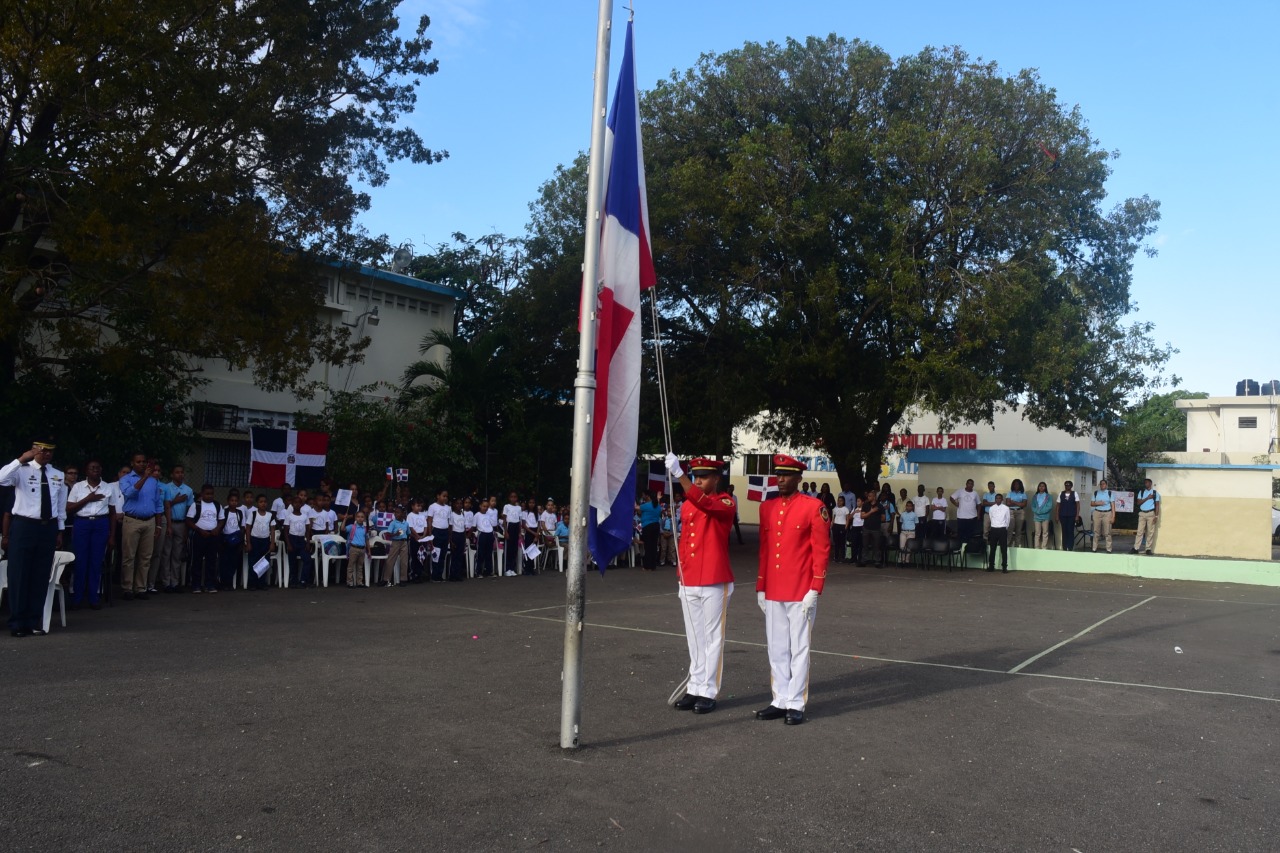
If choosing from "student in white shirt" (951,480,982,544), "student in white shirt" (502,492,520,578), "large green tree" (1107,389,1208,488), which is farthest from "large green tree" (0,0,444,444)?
"large green tree" (1107,389,1208,488)

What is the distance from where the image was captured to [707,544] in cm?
807

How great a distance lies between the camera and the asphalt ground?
5.23 m

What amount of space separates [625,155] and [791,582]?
339 cm

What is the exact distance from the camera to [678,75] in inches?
1025

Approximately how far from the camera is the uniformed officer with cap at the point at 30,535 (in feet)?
34.6

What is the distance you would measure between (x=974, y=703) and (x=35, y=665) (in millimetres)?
7971

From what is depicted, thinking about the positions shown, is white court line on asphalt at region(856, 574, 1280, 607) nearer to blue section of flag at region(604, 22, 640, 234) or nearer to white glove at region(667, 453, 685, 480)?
white glove at region(667, 453, 685, 480)

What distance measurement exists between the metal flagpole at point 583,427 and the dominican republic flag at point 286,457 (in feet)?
47.5

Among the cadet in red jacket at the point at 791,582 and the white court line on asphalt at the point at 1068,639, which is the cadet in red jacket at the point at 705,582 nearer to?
the cadet in red jacket at the point at 791,582

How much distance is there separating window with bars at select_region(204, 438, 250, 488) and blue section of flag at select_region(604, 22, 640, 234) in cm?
1862

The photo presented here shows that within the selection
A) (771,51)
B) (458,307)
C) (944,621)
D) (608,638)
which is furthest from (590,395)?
(458,307)

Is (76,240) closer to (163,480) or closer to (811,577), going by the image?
(163,480)

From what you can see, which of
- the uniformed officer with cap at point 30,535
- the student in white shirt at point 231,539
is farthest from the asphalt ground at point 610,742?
the student in white shirt at point 231,539

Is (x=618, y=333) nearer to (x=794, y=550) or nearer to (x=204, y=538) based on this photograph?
(x=794, y=550)
